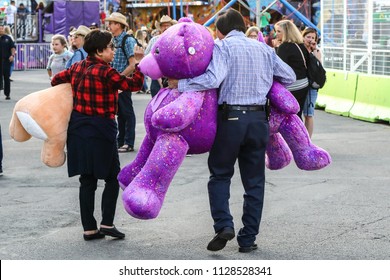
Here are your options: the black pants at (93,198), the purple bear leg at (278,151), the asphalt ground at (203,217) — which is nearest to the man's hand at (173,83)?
the black pants at (93,198)

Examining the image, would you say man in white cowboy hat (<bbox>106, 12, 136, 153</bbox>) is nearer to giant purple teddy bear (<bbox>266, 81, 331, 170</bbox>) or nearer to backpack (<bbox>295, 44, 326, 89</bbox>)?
backpack (<bbox>295, 44, 326, 89</bbox>)

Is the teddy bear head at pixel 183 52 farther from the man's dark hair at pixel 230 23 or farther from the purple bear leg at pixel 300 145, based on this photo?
the purple bear leg at pixel 300 145

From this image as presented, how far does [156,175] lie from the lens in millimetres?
6539

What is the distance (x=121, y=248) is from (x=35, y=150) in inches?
241

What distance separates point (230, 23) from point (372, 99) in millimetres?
9672

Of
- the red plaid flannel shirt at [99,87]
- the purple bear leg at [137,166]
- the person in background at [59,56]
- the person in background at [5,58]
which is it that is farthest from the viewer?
the person in background at [5,58]

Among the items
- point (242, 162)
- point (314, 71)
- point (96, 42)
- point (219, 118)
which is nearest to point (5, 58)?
point (314, 71)

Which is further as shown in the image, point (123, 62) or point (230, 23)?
point (123, 62)

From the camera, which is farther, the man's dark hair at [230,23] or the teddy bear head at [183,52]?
the man's dark hair at [230,23]

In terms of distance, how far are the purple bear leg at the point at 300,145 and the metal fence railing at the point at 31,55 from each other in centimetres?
2859

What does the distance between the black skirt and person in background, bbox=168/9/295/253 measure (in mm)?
713

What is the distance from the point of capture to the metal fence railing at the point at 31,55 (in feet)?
115

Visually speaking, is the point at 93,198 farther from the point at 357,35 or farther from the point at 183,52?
the point at 357,35

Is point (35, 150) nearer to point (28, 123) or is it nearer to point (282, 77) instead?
point (28, 123)
